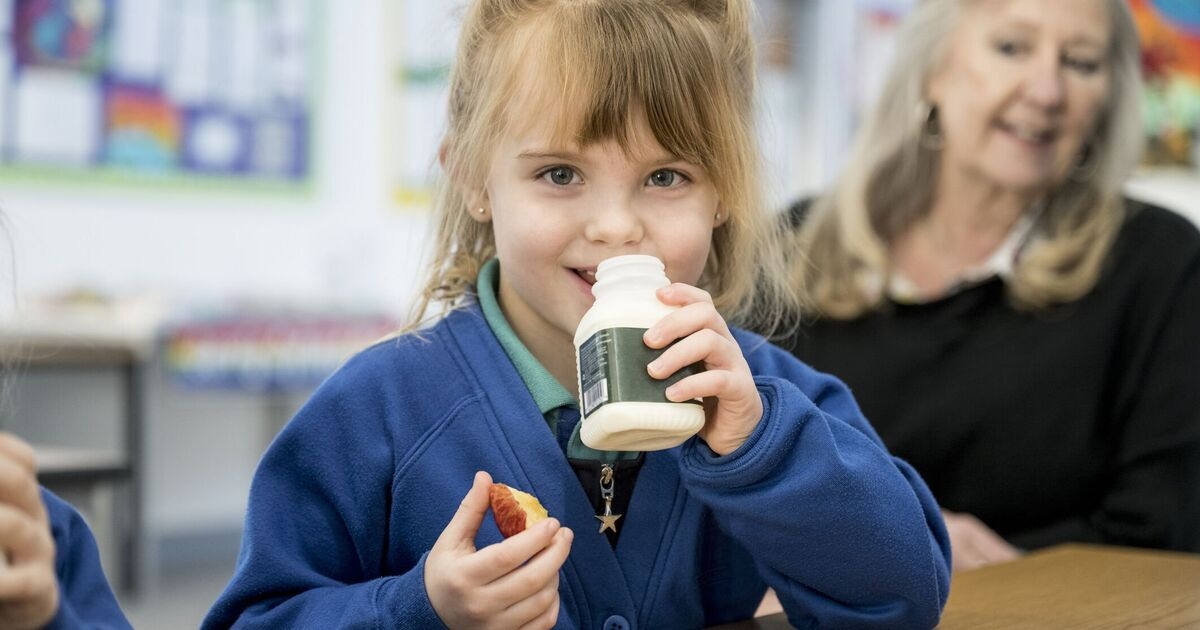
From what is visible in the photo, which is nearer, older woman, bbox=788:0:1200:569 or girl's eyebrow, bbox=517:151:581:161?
girl's eyebrow, bbox=517:151:581:161

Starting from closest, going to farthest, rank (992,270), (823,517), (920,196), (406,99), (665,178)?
(823,517)
(665,178)
(992,270)
(920,196)
(406,99)

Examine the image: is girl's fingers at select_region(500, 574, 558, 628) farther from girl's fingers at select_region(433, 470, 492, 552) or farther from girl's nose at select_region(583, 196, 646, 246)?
girl's nose at select_region(583, 196, 646, 246)

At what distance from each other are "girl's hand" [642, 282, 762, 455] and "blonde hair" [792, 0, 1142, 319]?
877 mm

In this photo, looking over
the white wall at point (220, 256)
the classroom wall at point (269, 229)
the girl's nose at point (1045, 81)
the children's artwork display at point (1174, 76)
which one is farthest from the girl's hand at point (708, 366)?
the children's artwork display at point (1174, 76)

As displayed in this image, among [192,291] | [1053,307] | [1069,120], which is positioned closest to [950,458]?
[1053,307]

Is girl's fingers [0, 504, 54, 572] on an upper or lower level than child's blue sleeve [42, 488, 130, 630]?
upper

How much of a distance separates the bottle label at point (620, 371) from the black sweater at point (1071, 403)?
106 centimetres

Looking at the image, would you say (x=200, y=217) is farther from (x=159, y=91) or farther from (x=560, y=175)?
(x=560, y=175)

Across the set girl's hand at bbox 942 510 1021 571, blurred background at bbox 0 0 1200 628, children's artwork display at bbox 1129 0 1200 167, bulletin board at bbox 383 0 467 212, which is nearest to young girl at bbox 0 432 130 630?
girl's hand at bbox 942 510 1021 571

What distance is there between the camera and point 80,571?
70 cm

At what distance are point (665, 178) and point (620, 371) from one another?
0.86ft

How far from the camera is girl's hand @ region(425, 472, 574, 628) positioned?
2.36 ft

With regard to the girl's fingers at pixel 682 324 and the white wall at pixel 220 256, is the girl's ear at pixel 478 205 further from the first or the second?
the white wall at pixel 220 256

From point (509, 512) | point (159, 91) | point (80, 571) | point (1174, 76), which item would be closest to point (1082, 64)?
point (509, 512)
